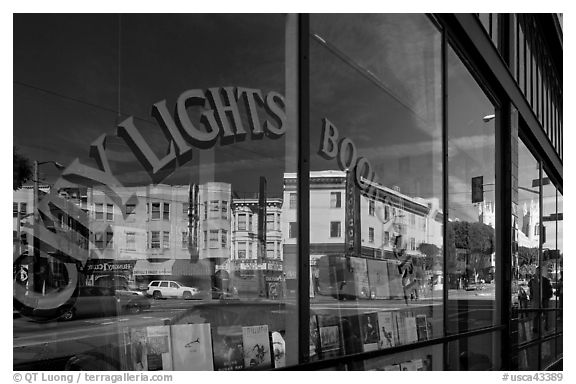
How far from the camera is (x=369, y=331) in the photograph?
4258 millimetres

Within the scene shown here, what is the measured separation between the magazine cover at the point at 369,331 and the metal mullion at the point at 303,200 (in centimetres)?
89

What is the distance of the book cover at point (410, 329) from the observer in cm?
460

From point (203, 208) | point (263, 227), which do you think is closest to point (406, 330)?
point (263, 227)

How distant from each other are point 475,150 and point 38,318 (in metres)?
4.76

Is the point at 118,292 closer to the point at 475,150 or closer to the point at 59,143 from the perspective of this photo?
the point at 59,143

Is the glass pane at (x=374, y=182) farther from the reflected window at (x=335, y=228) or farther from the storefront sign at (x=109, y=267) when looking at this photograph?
the storefront sign at (x=109, y=267)

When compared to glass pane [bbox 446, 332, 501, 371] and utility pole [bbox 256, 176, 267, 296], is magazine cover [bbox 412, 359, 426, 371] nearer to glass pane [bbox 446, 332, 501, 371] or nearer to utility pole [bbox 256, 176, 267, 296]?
glass pane [bbox 446, 332, 501, 371]

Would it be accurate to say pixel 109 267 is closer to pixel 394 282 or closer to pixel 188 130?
pixel 188 130

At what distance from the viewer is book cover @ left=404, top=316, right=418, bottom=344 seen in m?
4.60

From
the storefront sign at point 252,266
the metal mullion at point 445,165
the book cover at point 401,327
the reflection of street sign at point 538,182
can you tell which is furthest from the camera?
the reflection of street sign at point 538,182

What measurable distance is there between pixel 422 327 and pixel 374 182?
3.93 ft

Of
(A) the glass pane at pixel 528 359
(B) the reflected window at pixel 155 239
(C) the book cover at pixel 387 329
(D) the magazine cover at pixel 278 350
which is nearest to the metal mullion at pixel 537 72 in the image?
(A) the glass pane at pixel 528 359

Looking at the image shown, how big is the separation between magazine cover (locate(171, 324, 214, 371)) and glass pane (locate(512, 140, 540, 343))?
4913 mm

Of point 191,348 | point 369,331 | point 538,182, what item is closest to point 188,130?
point 191,348
